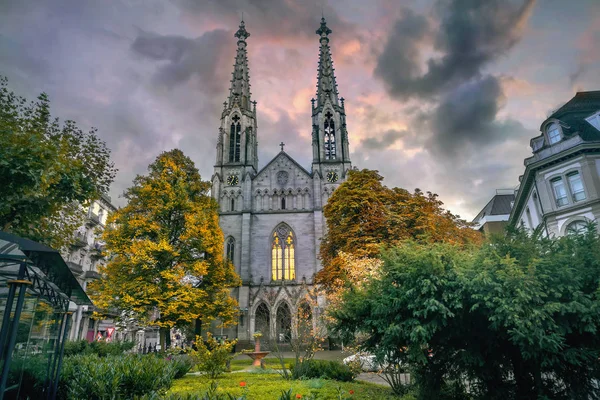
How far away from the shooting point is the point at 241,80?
4831 cm

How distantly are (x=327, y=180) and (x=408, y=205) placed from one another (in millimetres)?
20056

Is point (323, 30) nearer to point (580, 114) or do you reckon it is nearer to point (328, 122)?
point (328, 122)

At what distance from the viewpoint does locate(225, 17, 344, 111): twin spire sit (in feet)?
153

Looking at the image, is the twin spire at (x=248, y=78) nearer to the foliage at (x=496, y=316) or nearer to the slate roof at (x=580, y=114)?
the slate roof at (x=580, y=114)

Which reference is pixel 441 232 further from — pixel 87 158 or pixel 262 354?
pixel 87 158

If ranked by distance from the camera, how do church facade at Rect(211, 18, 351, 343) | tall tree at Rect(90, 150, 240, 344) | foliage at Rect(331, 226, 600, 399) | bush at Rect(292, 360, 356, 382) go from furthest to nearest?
church facade at Rect(211, 18, 351, 343) → tall tree at Rect(90, 150, 240, 344) → bush at Rect(292, 360, 356, 382) → foliage at Rect(331, 226, 600, 399)

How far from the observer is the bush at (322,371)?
13.3 m

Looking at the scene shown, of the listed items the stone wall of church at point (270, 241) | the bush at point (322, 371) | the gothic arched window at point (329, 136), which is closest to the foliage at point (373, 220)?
the bush at point (322, 371)

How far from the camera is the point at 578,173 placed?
21094 mm

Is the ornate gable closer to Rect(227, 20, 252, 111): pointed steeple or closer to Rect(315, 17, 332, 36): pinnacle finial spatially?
Rect(227, 20, 252, 111): pointed steeple

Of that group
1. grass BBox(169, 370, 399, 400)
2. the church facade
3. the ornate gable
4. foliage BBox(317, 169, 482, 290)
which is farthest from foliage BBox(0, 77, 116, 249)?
the ornate gable

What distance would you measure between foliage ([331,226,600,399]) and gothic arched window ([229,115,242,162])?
3622 cm

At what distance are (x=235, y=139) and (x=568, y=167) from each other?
34009mm

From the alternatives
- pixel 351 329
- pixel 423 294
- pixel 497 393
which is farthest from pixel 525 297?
pixel 351 329
